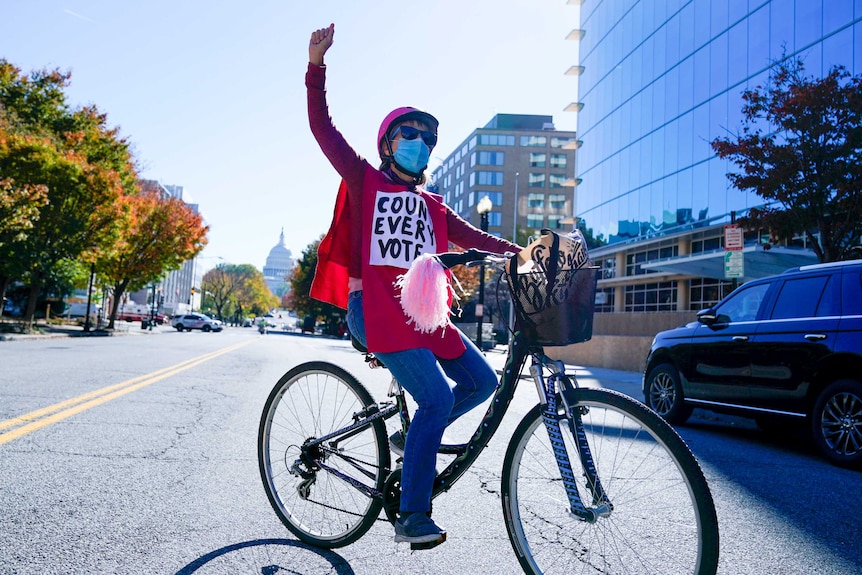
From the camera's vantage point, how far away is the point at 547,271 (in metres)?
2.54

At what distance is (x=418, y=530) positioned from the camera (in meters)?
2.68

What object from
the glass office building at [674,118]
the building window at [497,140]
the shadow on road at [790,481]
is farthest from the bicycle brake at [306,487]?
the building window at [497,140]

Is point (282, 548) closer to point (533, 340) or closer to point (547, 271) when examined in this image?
point (533, 340)

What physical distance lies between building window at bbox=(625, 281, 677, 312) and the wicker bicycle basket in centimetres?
3409

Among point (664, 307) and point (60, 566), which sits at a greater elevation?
point (664, 307)

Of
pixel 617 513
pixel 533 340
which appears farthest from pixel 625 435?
pixel 533 340

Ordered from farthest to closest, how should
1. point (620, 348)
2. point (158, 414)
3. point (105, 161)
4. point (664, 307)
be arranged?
point (664, 307) → point (105, 161) → point (620, 348) → point (158, 414)

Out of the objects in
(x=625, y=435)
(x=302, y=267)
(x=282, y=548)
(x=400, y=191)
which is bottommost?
(x=282, y=548)

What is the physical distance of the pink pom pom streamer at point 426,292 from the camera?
102 inches

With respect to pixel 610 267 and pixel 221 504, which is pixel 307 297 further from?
pixel 221 504

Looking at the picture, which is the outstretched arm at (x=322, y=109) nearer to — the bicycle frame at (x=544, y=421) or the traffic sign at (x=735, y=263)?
the bicycle frame at (x=544, y=421)

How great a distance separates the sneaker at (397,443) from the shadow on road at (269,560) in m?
0.54

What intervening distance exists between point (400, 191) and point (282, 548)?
1775 mm

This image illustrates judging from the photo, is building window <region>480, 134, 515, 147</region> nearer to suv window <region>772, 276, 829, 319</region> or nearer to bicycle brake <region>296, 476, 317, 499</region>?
suv window <region>772, 276, 829, 319</region>
